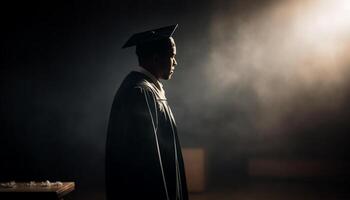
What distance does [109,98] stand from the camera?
5051 millimetres

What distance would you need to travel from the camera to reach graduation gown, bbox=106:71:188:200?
182cm

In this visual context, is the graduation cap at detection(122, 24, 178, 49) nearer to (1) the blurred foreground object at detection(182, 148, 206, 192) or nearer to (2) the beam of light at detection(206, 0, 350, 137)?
(2) the beam of light at detection(206, 0, 350, 137)

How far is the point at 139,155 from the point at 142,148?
0.13 ft

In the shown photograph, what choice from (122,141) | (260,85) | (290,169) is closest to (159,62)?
(122,141)

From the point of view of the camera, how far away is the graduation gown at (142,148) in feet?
5.96

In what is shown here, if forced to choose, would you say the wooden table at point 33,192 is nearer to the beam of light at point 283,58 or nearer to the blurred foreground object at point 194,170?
the blurred foreground object at point 194,170

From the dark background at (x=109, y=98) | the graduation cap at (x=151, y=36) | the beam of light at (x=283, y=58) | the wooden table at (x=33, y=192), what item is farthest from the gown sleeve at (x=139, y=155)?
the beam of light at (x=283, y=58)

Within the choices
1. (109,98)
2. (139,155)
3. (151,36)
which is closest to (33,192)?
(139,155)

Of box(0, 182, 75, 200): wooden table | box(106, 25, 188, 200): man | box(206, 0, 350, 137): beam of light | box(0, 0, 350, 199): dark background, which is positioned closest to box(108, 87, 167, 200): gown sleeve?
box(106, 25, 188, 200): man

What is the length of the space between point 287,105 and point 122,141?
152 inches

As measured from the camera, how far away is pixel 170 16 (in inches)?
191

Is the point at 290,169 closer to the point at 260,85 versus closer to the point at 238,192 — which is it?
the point at 238,192

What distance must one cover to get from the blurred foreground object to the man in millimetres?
2984

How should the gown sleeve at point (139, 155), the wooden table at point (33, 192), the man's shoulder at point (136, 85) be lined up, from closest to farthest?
the gown sleeve at point (139, 155) → the man's shoulder at point (136, 85) → the wooden table at point (33, 192)
